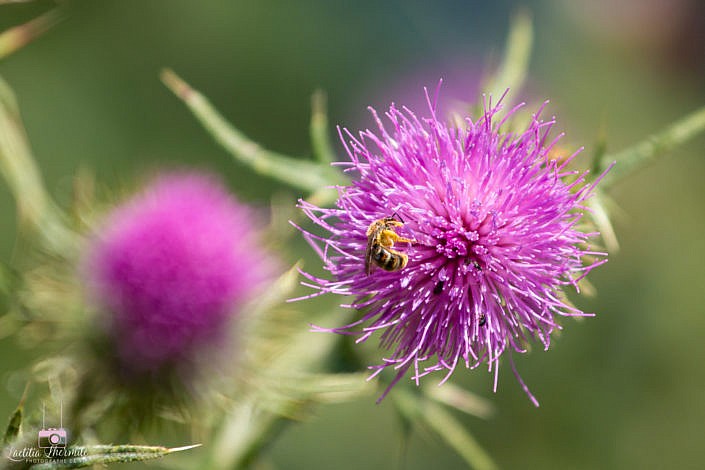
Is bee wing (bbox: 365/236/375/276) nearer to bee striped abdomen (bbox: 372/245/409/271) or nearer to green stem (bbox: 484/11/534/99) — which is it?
bee striped abdomen (bbox: 372/245/409/271)

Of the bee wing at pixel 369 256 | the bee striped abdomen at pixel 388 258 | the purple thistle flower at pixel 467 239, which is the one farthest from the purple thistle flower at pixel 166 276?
the bee striped abdomen at pixel 388 258

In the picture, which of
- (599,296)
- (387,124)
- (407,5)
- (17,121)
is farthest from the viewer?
(407,5)

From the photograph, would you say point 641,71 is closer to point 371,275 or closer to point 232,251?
point 232,251

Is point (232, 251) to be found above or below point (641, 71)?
below

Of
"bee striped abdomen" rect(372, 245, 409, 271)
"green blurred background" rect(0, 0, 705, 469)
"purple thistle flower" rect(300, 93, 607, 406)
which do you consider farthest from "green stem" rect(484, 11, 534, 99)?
"green blurred background" rect(0, 0, 705, 469)

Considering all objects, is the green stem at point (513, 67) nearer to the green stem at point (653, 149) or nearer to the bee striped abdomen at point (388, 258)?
the green stem at point (653, 149)

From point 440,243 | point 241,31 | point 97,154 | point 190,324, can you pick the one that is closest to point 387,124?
point 241,31

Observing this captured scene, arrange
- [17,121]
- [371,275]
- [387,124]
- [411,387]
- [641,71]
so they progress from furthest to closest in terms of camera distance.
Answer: [641,71], [387,124], [411,387], [17,121], [371,275]
